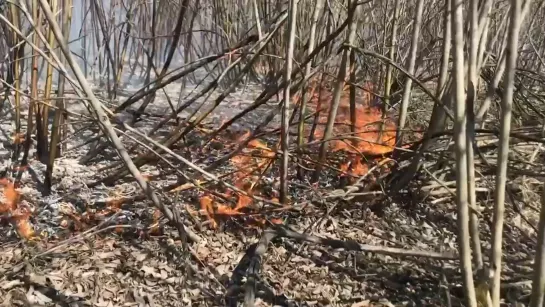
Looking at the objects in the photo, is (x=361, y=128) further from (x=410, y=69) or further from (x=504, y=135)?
(x=504, y=135)

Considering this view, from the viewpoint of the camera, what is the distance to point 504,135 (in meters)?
1.50

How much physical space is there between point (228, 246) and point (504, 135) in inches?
54.9

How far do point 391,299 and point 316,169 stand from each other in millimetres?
885

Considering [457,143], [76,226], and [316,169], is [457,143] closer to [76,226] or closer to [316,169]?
[316,169]

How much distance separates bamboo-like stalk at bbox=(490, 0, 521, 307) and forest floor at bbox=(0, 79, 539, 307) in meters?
0.53

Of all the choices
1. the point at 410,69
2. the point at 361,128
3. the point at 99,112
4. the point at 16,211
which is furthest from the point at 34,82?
the point at 410,69

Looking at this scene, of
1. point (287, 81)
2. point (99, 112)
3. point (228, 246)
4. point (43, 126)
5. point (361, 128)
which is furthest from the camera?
point (361, 128)

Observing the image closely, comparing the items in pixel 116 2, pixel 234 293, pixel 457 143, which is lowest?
pixel 234 293

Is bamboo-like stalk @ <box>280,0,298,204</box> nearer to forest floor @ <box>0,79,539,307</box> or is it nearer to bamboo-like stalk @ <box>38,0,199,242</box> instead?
forest floor @ <box>0,79,539,307</box>

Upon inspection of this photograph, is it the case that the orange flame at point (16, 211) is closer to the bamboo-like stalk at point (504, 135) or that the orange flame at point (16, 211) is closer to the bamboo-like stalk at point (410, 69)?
the bamboo-like stalk at point (410, 69)

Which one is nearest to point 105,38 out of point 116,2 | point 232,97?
point 116,2

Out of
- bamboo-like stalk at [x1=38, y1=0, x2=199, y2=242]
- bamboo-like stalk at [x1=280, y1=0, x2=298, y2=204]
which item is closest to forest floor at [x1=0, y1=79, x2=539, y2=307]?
bamboo-like stalk at [x1=38, y1=0, x2=199, y2=242]

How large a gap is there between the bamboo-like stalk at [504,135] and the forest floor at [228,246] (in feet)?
1.75

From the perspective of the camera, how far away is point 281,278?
7.69ft
